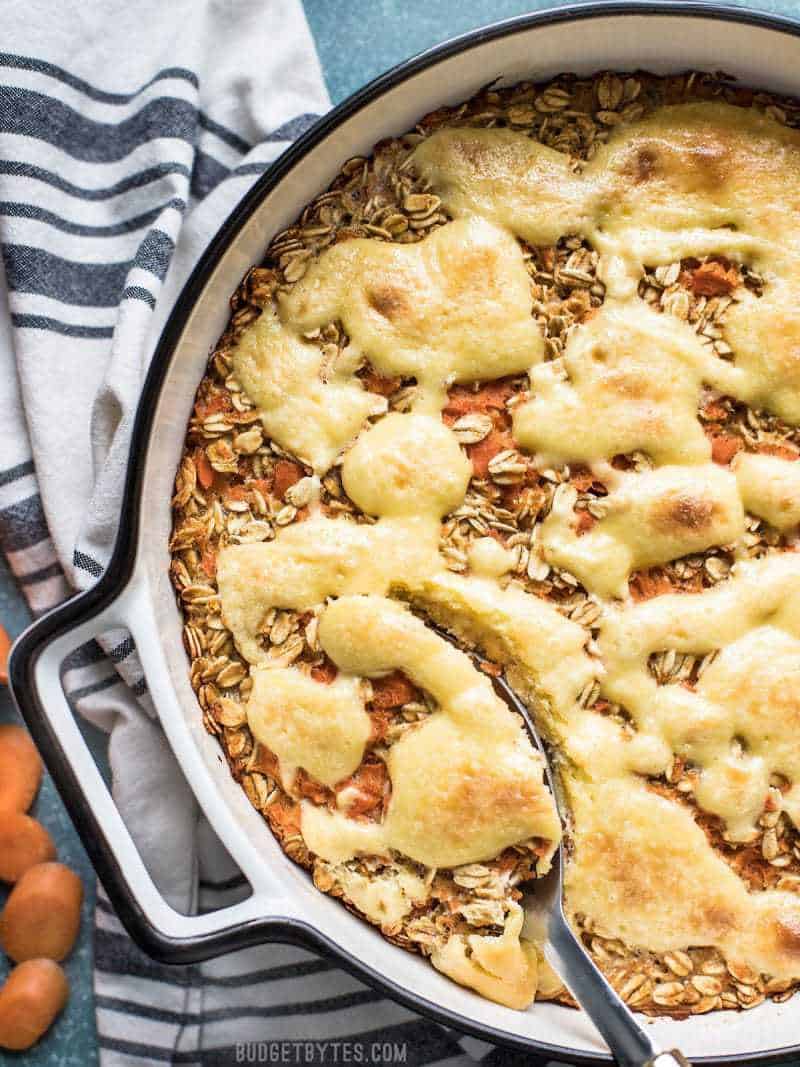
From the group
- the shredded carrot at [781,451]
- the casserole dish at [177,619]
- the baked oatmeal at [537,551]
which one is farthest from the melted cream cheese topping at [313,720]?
the shredded carrot at [781,451]

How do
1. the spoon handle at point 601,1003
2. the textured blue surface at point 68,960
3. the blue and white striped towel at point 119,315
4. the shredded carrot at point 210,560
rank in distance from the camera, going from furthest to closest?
the textured blue surface at point 68,960 → the blue and white striped towel at point 119,315 → the shredded carrot at point 210,560 → the spoon handle at point 601,1003

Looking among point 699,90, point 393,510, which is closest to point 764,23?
point 699,90

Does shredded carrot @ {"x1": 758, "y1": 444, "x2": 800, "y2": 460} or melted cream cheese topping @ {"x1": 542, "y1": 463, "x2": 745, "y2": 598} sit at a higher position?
shredded carrot @ {"x1": 758, "y1": 444, "x2": 800, "y2": 460}

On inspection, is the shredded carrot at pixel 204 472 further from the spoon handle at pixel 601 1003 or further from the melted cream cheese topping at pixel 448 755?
the spoon handle at pixel 601 1003

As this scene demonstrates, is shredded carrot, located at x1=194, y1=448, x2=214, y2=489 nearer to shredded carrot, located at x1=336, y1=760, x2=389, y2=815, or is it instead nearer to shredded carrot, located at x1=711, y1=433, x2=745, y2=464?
shredded carrot, located at x1=336, y1=760, x2=389, y2=815

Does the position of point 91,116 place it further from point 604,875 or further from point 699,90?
point 604,875

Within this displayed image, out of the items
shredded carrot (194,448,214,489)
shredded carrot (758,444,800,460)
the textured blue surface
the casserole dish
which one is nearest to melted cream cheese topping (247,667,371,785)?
the casserole dish
